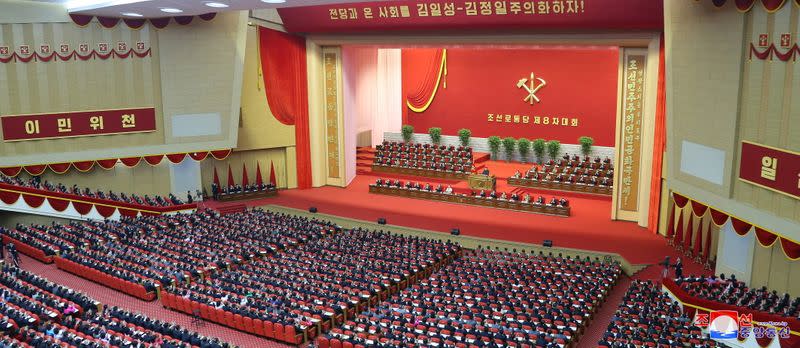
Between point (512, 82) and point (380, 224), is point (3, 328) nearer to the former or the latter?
point (380, 224)

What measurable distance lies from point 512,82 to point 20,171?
15.3m

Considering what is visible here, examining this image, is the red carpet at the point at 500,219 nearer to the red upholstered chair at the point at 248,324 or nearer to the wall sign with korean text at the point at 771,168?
the wall sign with korean text at the point at 771,168

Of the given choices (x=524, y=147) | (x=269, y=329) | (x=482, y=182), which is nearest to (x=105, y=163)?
(x=269, y=329)

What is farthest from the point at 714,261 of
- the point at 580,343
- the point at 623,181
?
the point at 580,343

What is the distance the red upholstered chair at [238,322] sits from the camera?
484 inches

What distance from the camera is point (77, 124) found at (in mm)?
18938

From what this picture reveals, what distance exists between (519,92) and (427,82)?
360 centimetres

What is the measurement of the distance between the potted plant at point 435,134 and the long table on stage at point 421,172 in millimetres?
2462

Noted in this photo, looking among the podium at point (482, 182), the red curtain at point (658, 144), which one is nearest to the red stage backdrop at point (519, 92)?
the podium at point (482, 182)

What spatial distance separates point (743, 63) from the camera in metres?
11.9

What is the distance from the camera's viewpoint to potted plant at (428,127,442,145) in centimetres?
2586

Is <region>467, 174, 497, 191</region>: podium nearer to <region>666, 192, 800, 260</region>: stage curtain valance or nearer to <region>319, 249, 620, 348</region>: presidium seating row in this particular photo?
<region>666, 192, 800, 260</region>: stage curtain valance

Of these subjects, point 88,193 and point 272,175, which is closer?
point 88,193

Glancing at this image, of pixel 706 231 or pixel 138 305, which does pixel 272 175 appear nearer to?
pixel 138 305
